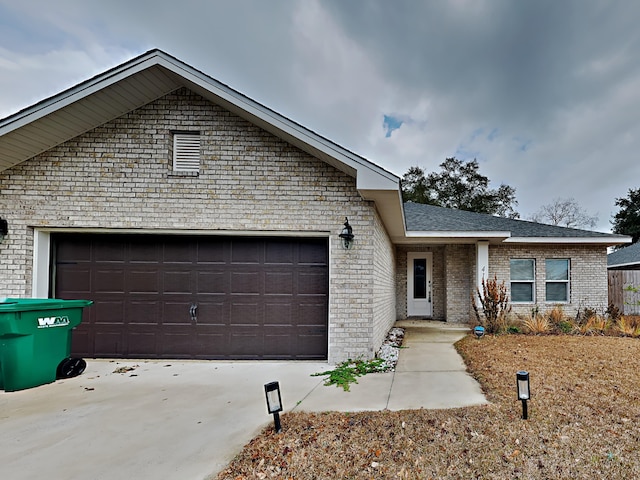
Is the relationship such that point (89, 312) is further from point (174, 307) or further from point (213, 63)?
point (213, 63)

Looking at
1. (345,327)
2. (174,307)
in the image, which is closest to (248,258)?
(174,307)

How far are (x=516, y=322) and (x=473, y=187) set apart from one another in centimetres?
2223

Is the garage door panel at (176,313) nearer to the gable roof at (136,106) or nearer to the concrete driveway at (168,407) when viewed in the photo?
the concrete driveway at (168,407)

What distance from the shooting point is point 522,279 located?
11523mm

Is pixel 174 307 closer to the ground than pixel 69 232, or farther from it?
closer to the ground

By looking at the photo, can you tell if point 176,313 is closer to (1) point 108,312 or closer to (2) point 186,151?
(1) point 108,312

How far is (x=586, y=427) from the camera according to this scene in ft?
11.2

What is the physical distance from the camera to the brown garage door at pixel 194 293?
6.35 m

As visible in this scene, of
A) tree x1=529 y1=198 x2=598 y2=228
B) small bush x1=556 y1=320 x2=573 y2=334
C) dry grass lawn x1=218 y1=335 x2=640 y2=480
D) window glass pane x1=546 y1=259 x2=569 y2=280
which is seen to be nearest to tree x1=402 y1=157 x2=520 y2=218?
tree x1=529 y1=198 x2=598 y2=228

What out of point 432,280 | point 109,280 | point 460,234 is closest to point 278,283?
point 109,280

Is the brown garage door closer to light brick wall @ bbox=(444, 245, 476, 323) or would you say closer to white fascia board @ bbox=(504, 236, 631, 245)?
light brick wall @ bbox=(444, 245, 476, 323)

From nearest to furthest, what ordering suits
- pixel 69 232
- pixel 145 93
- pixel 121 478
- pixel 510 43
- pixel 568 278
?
pixel 121 478 → pixel 145 93 → pixel 69 232 → pixel 510 43 → pixel 568 278

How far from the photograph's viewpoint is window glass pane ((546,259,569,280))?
11523 millimetres

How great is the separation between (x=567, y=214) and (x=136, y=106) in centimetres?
3497
